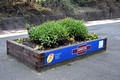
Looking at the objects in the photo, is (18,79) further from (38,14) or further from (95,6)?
(95,6)

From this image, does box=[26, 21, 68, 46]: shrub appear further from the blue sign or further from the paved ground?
the paved ground

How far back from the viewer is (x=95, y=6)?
2580 cm

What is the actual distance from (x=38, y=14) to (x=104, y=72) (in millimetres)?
12823

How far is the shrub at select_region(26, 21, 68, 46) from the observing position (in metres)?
5.75

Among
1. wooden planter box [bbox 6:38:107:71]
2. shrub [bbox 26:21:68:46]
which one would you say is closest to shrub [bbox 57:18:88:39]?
wooden planter box [bbox 6:38:107:71]

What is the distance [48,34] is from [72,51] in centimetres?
106

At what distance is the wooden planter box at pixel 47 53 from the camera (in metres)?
5.20

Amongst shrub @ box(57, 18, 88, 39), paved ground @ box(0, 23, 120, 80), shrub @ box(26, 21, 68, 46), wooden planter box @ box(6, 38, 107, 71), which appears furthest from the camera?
shrub @ box(57, 18, 88, 39)

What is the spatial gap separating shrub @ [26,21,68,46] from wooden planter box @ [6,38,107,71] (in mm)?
405

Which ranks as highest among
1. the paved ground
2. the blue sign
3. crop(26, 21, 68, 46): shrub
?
crop(26, 21, 68, 46): shrub

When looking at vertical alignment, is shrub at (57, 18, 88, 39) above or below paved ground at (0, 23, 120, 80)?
above

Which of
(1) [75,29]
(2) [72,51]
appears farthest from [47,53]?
(1) [75,29]

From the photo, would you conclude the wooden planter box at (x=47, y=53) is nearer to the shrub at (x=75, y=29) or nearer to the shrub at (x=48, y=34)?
the shrub at (x=48, y=34)

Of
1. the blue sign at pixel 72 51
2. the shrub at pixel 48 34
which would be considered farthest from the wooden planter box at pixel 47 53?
the shrub at pixel 48 34
